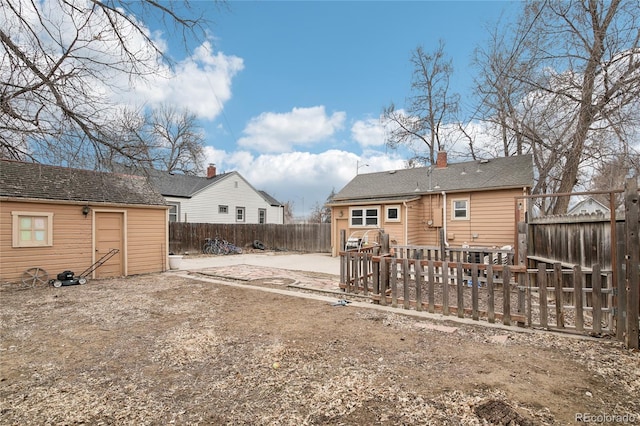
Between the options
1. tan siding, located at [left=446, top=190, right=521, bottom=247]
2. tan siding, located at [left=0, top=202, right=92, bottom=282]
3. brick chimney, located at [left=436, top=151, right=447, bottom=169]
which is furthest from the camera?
brick chimney, located at [left=436, top=151, right=447, bottom=169]

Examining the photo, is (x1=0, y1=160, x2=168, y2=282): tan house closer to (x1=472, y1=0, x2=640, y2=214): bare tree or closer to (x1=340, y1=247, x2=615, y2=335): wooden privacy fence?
(x1=340, y1=247, x2=615, y2=335): wooden privacy fence

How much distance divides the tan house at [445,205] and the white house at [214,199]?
1058 centimetres

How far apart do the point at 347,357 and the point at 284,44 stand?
10531 millimetres

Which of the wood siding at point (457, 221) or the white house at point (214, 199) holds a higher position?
the white house at point (214, 199)

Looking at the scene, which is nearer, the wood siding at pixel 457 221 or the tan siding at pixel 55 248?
the tan siding at pixel 55 248

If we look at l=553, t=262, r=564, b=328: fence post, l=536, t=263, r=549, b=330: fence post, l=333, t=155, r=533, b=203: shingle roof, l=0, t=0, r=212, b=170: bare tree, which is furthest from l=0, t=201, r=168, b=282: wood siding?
l=553, t=262, r=564, b=328: fence post

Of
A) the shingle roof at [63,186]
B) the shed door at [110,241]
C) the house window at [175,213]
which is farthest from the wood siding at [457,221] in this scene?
the house window at [175,213]

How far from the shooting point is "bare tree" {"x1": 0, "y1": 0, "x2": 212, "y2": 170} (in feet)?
13.4

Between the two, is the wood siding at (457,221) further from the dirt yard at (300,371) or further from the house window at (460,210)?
the dirt yard at (300,371)

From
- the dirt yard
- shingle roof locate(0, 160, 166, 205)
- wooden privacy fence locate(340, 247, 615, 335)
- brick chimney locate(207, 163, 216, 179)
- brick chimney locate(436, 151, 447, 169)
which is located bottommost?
the dirt yard

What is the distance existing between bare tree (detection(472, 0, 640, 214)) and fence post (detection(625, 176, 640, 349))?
17.5 ft

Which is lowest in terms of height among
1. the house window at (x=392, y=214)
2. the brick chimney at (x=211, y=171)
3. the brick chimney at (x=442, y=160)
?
the house window at (x=392, y=214)

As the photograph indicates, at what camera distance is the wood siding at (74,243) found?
28.7 ft

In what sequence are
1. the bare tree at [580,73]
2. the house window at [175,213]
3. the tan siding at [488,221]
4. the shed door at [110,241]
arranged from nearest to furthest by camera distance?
the bare tree at [580,73] → the shed door at [110,241] → the tan siding at [488,221] → the house window at [175,213]
